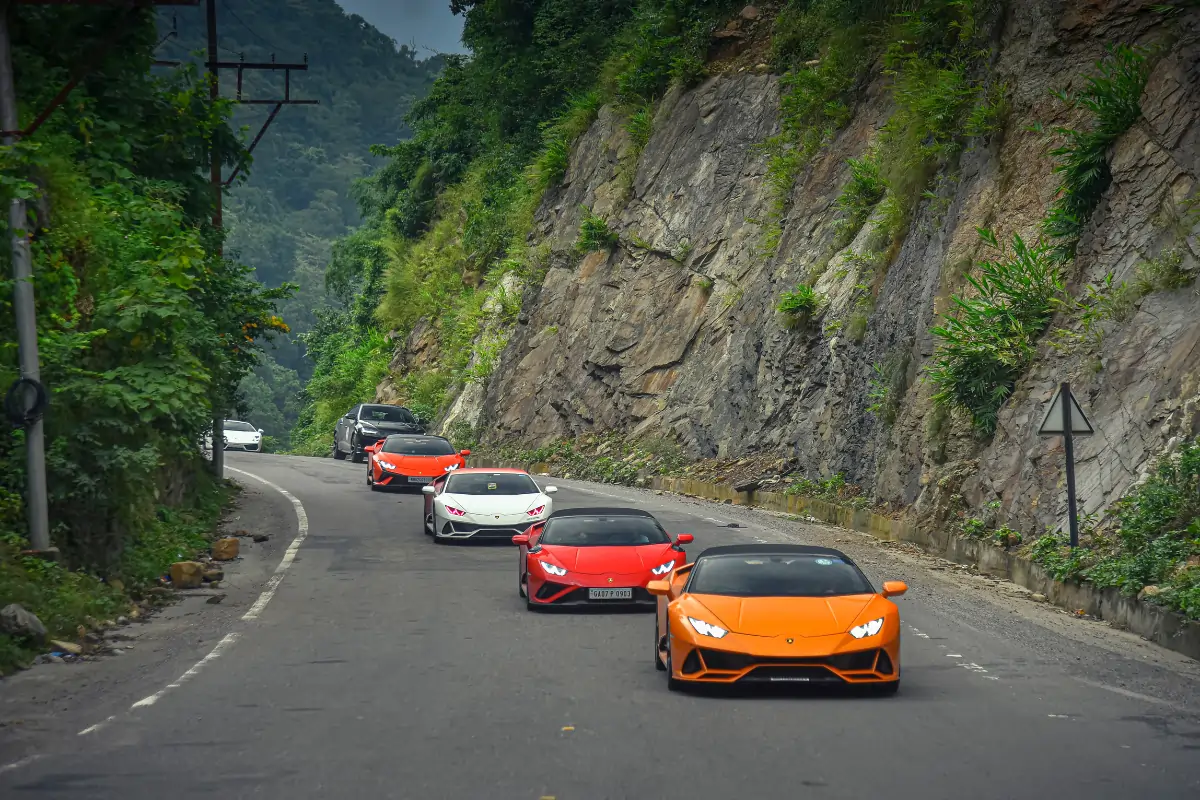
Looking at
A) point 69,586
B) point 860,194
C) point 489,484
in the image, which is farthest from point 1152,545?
point 860,194

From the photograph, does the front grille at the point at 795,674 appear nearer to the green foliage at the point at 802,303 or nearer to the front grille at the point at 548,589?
the front grille at the point at 548,589

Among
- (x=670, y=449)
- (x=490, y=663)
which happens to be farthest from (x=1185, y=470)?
(x=670, y=449)

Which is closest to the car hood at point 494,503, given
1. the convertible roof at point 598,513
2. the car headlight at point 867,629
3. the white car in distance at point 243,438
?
the convertible roof at point 598,513

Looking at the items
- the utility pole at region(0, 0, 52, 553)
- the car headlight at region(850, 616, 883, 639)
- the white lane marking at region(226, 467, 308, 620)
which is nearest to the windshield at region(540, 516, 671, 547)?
the white lane marking at region(226, 467, 308, 620)

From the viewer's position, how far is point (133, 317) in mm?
18156

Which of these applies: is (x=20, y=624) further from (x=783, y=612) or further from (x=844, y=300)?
(x=844, y=300)

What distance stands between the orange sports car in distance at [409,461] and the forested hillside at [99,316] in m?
12.8

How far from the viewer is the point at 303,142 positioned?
145375 mm

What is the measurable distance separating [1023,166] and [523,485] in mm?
10963

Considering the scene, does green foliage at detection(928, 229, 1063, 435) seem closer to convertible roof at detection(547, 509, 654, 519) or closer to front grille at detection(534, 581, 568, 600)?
convertible roof at detection(547, 509, 654, 519)

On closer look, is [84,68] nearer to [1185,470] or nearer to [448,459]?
[1185,470]

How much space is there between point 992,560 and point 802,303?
15.9 metres

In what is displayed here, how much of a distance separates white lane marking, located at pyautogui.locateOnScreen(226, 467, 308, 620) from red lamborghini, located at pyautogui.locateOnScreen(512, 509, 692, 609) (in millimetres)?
3249

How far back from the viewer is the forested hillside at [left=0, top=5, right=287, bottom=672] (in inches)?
671
